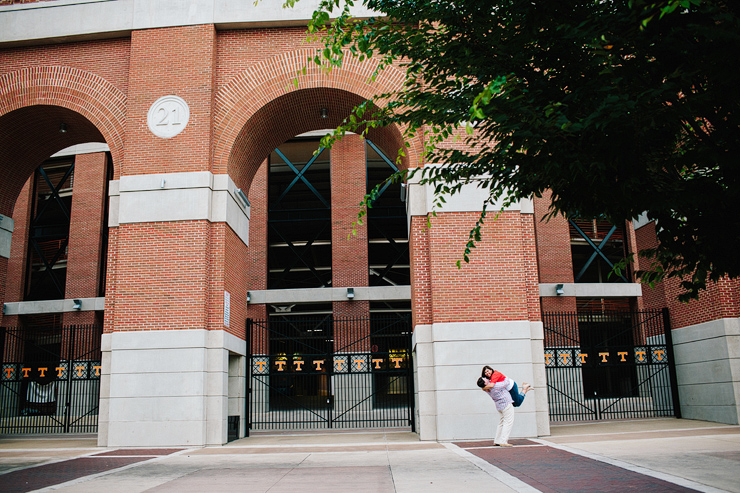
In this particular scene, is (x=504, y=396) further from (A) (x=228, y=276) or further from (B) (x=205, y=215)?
(B) (x=205, y=215)

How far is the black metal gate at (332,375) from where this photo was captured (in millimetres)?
15523

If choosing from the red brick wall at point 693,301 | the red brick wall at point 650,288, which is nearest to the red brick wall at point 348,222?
the red brick wall at point 650,288

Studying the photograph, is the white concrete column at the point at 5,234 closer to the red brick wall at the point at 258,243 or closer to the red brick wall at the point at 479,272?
the red brick wall at the point at 258,243

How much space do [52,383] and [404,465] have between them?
2262 centimetres

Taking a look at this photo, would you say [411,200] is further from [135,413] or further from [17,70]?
[17,70]

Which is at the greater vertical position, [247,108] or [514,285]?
[247,108]

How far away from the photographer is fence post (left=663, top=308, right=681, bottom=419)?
16.1 m

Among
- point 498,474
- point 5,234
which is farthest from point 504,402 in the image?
point 5,234

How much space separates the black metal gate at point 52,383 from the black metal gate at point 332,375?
505 cm

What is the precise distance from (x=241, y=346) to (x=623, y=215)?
38.1 feet

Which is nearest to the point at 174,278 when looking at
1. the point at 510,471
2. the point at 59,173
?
the point at 510,471

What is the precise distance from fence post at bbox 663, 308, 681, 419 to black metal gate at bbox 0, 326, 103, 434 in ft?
51.7

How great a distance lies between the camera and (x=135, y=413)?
13031 mm

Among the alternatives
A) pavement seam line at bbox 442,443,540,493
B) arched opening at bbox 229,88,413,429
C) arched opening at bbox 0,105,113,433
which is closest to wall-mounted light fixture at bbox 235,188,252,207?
arched opening at bbox 229,88,413,429
